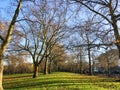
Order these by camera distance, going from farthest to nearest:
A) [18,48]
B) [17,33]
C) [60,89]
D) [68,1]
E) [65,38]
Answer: [65,38] < [18,48] < [17,33] < [68,1] < [60,89]

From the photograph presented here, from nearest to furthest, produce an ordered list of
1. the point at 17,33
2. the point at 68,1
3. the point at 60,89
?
1. the point at 60,89
2. the point at 68,1
3. the point at 17,33

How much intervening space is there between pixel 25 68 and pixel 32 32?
4701cm

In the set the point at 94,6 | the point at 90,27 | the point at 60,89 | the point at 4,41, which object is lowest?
the point at 60,89

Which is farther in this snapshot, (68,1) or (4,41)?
(68,1)

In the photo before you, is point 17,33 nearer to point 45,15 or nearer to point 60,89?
point 45,15

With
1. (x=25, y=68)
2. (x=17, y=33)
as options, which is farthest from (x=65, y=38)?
(x=25, y=68)

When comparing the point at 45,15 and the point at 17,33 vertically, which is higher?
the point at 45,15

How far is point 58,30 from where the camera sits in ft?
152

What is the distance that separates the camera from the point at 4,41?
65.7 ft

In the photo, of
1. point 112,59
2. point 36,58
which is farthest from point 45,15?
point 112,59

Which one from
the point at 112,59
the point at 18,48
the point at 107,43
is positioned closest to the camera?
the point at 107,43

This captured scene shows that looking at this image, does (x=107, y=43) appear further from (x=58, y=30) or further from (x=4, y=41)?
(x=58, y=30)

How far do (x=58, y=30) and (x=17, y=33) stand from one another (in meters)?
8.03

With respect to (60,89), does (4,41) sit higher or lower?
higher
